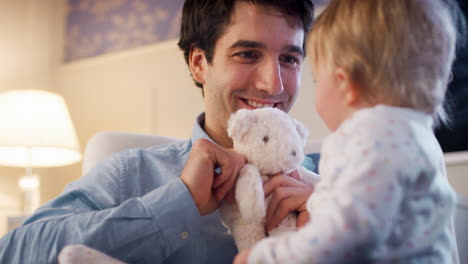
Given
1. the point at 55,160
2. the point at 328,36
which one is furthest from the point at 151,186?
the point at 55,160

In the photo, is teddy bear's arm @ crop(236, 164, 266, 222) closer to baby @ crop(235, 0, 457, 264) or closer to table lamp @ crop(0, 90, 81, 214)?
baby @ crop(235, 0, 457, 264)

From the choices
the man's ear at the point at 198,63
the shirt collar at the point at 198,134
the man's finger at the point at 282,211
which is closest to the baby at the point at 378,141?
the man's finger at the point at 282,211

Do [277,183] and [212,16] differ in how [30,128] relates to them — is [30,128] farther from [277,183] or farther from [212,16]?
[277,183]

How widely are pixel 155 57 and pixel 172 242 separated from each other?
76.8 inches

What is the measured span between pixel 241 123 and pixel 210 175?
4.5 inches

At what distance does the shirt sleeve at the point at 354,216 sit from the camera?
46 cm

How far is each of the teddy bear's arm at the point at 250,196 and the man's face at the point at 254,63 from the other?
0.39 metres

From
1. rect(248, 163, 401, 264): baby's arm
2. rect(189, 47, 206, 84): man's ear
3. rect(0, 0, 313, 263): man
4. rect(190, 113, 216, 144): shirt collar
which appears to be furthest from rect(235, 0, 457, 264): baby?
rect(189, 47, 206, 84): man's ear

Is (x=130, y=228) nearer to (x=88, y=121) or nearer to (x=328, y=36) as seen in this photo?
(x=328, y=36)

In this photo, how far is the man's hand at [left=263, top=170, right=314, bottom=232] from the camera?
2.35 feet

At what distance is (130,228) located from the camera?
750 mm

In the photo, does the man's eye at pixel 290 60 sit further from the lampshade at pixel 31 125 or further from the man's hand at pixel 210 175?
the lampshade at pixel 31 125

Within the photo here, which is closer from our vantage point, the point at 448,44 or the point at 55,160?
the point at 448,44

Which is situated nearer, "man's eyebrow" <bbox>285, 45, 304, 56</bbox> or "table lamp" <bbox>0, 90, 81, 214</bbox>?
"man's eyebrow" <bbox>285, 45, 304, 56</bbox>
